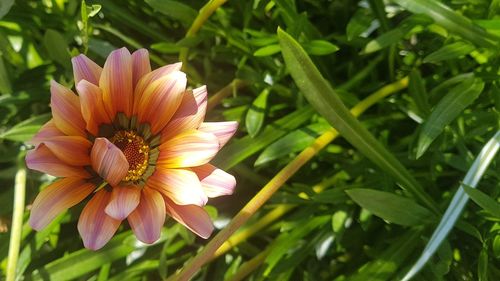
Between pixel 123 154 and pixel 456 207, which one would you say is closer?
pixel 123 154

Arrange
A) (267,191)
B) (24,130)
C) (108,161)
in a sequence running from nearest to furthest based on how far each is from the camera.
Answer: (108,161), (267,191), (24,130)

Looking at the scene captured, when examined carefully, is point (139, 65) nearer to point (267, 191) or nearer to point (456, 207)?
point (267, 191)

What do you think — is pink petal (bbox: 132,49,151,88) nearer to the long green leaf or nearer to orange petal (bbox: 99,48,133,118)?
orange petal (bbox: 99,48,133,118)

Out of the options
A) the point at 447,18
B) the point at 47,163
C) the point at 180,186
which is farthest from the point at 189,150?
the point at 447,18

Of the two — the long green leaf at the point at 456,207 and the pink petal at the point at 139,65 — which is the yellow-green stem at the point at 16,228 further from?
the long green leaf at the point at 456,207

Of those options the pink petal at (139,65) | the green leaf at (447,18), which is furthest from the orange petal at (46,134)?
the green leaf at (447,18)

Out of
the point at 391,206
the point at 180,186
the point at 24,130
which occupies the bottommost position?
the point at 391,206

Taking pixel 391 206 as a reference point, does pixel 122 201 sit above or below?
above

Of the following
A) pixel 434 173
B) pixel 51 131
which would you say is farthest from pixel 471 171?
pixel 51 131
